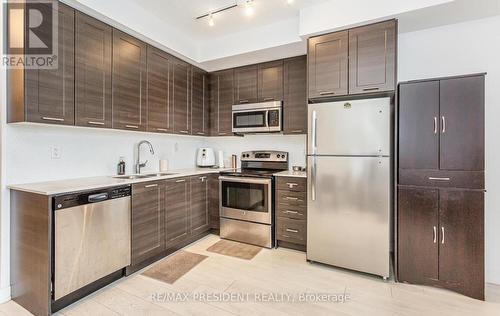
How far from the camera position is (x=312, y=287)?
2.31 metres

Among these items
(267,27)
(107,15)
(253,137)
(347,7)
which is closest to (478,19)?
(347,7)

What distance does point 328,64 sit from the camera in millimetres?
2645

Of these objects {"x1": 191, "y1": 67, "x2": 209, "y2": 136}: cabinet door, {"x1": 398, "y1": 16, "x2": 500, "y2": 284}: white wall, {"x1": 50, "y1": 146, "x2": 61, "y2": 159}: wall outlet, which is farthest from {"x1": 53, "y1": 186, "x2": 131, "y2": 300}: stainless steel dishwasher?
{"x1": 398, "y1": 16, "x2": 500, "y2": 284}: white wall

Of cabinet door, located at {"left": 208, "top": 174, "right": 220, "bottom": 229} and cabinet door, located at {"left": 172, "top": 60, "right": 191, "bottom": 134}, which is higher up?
cabinet door, located at {"left": 172, "top": 60, "right": 191, "bottom": 134}

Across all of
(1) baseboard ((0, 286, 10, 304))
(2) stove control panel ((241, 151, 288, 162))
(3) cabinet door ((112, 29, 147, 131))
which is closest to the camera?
(1) baseboard ((0, 286, 10, 304))

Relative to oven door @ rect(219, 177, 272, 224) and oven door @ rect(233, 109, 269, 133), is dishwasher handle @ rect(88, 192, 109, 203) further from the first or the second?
oven door @ rect(233, 109, 269, 133)

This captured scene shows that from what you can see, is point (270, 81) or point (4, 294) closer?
point (4, 294)

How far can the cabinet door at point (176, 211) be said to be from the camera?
9.59ft

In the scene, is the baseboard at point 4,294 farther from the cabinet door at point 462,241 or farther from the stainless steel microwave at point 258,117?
the cabinet door at point 462,241

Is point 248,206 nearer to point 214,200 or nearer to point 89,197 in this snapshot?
point 214,200

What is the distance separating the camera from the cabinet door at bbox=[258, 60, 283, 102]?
3492 millimetres

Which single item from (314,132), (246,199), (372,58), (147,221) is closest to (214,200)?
(246,199)

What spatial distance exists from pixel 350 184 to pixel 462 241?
1.00m

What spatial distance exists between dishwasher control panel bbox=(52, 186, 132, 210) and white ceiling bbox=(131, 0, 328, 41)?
6.45 ft
